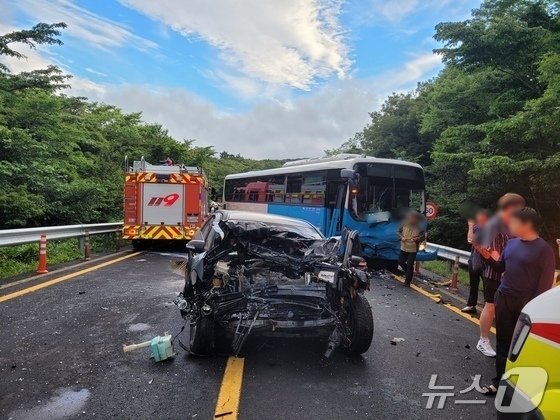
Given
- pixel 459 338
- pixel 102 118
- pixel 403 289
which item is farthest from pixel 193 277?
pixel 102 118

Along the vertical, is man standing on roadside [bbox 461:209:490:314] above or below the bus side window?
below

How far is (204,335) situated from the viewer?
450cm

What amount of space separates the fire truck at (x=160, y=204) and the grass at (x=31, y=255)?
147cm

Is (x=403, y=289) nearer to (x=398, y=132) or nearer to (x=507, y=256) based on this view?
(x=507, y=256)

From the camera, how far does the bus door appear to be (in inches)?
462

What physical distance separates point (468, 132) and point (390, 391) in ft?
45.3

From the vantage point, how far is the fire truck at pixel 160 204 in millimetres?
13688

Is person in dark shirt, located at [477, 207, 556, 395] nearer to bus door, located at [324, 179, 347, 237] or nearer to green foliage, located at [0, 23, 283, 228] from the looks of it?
bus door, located at [324, 179, 347, 237]

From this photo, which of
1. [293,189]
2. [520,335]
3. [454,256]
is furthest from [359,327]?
[293,189]

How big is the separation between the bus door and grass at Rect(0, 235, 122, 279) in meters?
6.68

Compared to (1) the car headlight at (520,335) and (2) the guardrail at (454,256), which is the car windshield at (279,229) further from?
(2) the guardrail at (454,256)

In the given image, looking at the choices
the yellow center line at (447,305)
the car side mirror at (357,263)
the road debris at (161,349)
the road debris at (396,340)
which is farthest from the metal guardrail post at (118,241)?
the car side mirror at (357,263)

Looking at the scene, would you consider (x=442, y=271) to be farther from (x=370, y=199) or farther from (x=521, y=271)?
(x=521, y=271)

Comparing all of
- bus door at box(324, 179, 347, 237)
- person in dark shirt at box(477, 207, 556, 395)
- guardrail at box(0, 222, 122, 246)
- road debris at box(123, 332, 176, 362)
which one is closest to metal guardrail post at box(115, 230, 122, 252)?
guardrail at box(0, 222, 122, 246)
